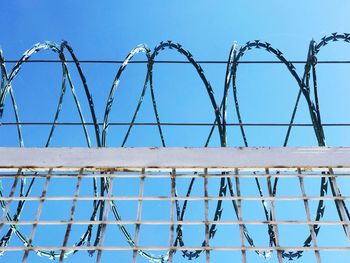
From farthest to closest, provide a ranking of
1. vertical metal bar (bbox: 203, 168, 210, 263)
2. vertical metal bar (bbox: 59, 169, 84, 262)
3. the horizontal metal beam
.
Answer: the horizontal metal beam, vertical metal bar (bbox: 59, 169, 84, 262), vertical metal bar (bbox: 203, 168, 210, 263)

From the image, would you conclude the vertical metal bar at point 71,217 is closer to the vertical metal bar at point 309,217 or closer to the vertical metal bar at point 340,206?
the vertical metal bar at point 309,217

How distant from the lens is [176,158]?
2986 millimetres

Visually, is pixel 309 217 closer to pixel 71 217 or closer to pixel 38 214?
pixel 71 217

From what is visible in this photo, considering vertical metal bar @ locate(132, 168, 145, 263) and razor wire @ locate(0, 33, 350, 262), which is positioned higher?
razor wire @ locate(0, 33, 350, 262)

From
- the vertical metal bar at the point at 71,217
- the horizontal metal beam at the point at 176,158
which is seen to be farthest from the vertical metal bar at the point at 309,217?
the vertical metal bar at the point at 71,217

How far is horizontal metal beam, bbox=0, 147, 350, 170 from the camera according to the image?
9.57ft

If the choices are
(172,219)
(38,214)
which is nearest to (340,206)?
(172,219)

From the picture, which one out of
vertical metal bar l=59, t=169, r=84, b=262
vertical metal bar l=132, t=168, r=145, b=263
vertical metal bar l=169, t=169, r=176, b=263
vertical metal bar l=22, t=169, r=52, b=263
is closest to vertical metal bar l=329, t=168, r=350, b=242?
vertical metal bar l=169, t=169, r=176, b=263

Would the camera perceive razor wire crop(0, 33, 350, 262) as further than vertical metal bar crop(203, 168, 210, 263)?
Yes

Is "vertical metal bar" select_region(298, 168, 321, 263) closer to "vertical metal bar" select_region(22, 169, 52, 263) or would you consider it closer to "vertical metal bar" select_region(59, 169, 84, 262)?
"vertical metal bar" select_region(59, 169, 84, 262)

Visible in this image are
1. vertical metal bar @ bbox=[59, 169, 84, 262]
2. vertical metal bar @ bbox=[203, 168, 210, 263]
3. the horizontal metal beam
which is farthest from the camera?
the horizontal metal beam

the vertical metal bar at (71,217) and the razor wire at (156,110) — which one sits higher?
the razor wire at (156,110)

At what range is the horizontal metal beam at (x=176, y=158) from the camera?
2918 millimetres

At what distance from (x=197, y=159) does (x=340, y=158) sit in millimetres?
1021
